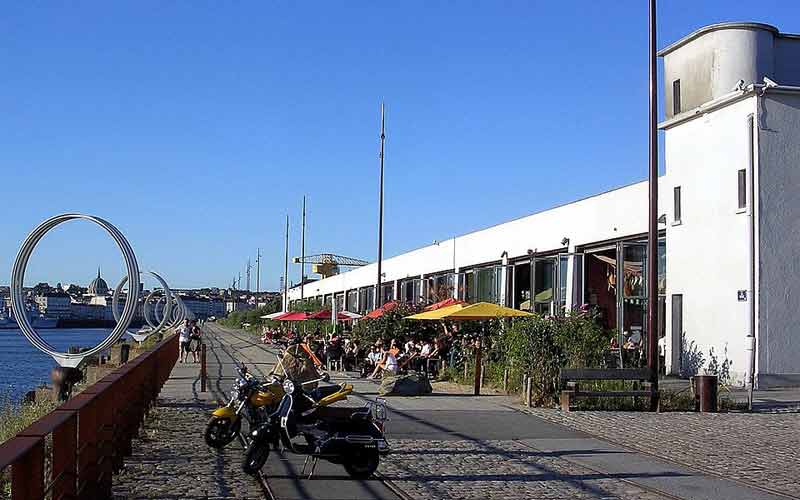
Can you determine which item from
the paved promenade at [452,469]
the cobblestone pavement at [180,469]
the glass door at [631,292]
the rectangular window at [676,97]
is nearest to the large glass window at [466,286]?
the glass door at [631,292]

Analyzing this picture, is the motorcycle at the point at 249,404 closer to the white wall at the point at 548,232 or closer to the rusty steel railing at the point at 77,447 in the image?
the rusty steel railing at the point at 77,447

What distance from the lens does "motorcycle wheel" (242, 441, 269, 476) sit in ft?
36.3

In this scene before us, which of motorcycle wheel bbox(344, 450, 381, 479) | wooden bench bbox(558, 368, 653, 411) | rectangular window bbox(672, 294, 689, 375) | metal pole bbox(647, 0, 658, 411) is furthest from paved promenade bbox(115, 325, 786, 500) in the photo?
rectangular window bbox(672, 294, 689, 375)

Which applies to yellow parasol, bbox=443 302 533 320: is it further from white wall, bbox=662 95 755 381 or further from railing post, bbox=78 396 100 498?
railing post, bbox=78 396 100 498

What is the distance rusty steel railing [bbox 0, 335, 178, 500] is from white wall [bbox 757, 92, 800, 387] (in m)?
17.3

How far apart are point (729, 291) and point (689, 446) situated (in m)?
12.5

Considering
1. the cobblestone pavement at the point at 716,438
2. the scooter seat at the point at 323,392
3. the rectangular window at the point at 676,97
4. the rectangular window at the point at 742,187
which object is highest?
the rectangular window at the point at 676,97

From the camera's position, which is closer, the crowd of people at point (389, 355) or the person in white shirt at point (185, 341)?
the crowd of people at point (389, 355)

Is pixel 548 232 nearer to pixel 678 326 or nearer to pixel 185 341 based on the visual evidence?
pixel 678 326

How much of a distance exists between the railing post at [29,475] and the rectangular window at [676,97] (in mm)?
26287

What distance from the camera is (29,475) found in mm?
6035

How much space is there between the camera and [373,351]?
30.2 meters

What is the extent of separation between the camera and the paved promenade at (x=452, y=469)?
10469mm

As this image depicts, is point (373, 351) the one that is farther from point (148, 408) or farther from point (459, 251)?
point (459, 251)
